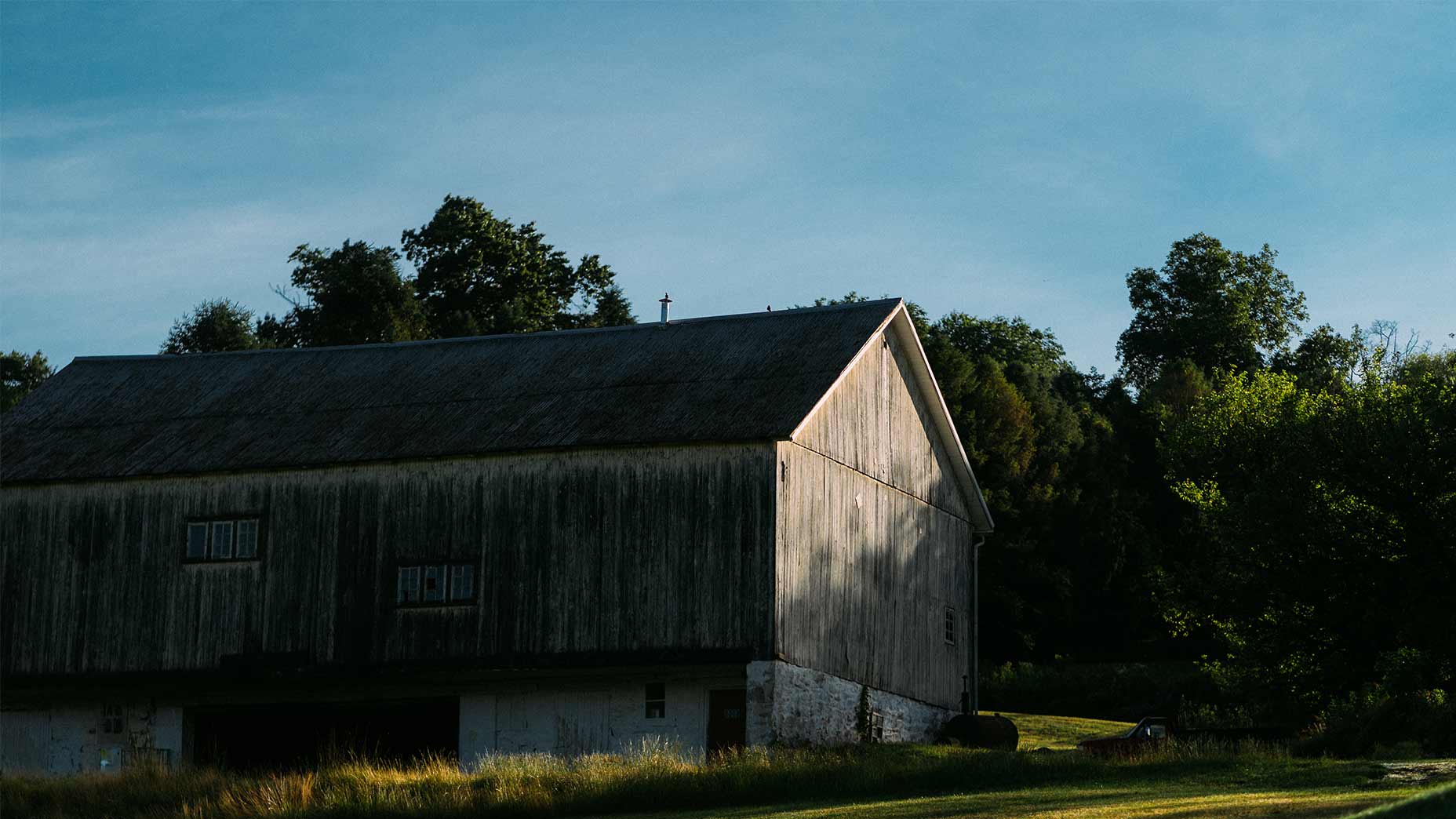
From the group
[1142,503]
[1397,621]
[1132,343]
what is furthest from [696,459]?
[1132,343]

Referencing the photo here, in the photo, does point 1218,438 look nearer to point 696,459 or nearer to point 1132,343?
point 696,459

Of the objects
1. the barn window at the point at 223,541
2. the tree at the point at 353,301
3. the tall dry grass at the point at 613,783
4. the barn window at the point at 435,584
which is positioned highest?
the tree at the point at 353,301

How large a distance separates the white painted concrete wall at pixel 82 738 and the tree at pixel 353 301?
90.1ft

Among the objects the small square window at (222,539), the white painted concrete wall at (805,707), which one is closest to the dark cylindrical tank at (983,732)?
the white painted concrete wall at (805,707)

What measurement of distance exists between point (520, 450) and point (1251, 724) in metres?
18.2

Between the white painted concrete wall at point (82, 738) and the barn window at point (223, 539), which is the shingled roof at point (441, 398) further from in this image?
the white painted concrete wall at point (82, 738)

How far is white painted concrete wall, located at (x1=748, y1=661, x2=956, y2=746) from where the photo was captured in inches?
1286

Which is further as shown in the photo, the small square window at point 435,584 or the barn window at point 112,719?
the barn window at point 112,719

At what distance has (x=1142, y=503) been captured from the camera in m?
66.8

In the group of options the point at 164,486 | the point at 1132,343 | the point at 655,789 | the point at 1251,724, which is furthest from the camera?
the point at 1132,343

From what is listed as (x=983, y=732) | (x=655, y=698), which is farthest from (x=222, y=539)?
(x=983, y=732)

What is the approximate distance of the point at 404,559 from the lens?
3581 centimetres

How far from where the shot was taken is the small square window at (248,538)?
36.8 meters


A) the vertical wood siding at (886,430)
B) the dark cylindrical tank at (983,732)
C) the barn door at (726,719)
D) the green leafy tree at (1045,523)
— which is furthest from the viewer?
the green leafy tree at (1045,523)
